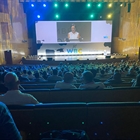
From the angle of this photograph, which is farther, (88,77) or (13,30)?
(13,30)

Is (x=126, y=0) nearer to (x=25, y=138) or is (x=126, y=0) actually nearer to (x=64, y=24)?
(x=64, y=24)

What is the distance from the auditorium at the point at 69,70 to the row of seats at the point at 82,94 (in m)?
0.02

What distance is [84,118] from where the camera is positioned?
1.96m

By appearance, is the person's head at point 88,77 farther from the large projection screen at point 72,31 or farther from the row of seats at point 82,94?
the large projection screen at point 72,31

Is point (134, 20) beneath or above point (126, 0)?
beneath

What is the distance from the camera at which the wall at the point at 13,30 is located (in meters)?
9.73

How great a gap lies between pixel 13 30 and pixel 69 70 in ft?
23.2

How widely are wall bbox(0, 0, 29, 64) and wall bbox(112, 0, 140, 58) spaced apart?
25.5 feet

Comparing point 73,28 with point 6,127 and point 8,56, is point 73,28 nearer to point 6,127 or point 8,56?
point 8,56

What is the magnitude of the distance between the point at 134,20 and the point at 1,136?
11294mm

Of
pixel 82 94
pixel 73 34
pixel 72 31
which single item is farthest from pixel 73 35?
pixel 82 94

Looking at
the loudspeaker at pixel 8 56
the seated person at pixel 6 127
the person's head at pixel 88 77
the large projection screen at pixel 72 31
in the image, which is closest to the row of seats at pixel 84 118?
the seated person at pixel 6 127

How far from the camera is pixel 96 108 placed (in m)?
1.93

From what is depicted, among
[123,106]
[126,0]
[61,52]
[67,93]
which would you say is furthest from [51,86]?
[61,52]
